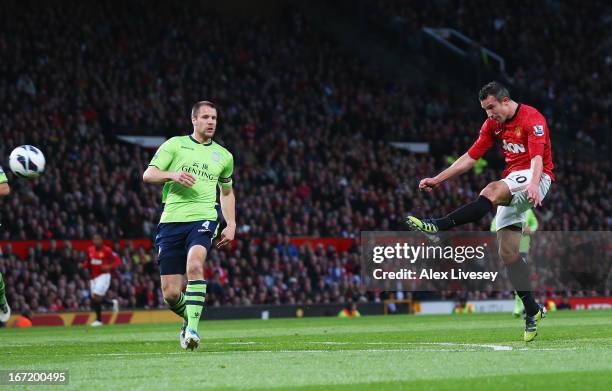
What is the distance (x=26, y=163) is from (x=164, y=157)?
7.95ft

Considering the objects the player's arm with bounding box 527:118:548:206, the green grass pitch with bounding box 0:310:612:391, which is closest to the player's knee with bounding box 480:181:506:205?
the player's arm with bounding box 527:118:548:206

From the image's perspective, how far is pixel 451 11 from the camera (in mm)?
47469

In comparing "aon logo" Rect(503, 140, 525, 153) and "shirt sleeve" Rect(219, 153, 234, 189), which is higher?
"aon logo" Rect(503, 140, 525, 153)

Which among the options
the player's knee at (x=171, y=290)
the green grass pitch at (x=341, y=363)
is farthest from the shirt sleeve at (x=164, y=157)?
the green grass pitch at (x=341, y=363)

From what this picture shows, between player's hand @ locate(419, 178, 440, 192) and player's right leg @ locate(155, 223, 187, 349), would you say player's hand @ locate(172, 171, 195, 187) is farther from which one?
player's hand @ locate(419, 178, 440, 192)

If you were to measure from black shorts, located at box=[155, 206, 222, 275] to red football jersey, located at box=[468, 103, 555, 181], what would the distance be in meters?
3.36

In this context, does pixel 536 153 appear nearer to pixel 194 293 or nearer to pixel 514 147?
pixel 514 147

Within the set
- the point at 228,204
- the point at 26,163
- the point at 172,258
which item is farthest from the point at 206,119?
the point at 26,163

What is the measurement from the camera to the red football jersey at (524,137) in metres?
12.2

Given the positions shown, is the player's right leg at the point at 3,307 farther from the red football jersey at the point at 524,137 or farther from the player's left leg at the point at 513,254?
the red football jersey at the point at 524,137

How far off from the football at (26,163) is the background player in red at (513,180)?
464cm

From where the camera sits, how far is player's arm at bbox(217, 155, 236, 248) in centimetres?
1246

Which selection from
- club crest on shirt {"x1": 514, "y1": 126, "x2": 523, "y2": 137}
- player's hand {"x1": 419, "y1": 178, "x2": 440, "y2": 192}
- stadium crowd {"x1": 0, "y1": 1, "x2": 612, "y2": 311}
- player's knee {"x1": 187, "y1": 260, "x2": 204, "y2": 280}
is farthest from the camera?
stadium crowd {"x1": 0, "y1": 1, "x2": 612, "y2": 311}

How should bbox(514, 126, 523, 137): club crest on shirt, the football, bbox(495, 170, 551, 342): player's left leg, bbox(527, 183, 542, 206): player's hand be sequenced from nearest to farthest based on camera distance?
bbox(527, 183, 542, 206): player's hand, bbox(495, 170, 551, 342): player's left leg, bbox(514, 126, 523, 137): club crest on shirt, the football
